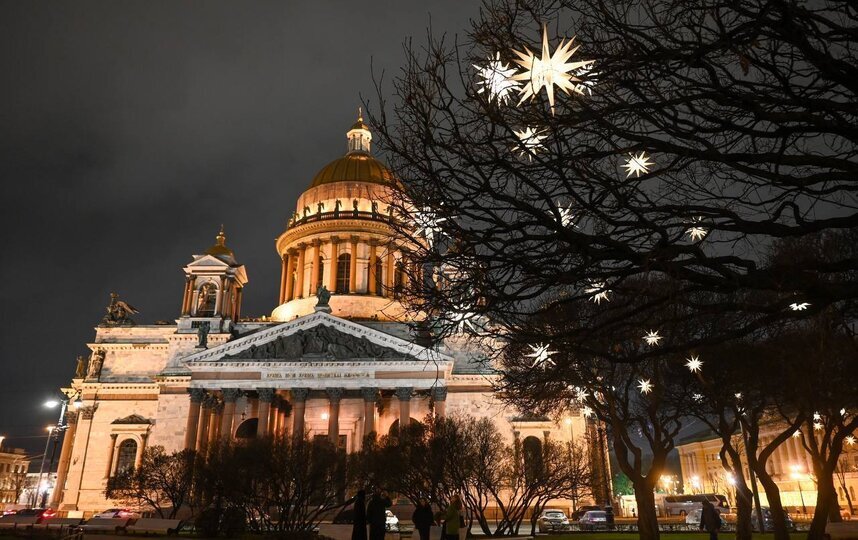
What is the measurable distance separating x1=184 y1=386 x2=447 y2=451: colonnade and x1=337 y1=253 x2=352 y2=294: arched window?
14860mm

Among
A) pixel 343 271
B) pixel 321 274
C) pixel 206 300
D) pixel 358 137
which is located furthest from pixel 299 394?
pixel 358 137

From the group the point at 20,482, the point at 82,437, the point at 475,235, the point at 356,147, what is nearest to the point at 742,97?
the point at 475,235

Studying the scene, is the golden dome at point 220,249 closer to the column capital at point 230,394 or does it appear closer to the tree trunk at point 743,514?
the column capital at point 230,394

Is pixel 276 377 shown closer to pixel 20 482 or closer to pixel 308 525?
pixel 308 525

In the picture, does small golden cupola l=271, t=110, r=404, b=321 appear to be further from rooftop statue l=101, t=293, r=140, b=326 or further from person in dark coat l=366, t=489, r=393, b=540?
person in dark coat l=366, t=489, r=393, b=540

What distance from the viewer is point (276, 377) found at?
41.8 metres

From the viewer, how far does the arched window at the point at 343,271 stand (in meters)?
56.1

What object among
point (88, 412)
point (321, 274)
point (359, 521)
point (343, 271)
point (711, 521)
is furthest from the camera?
point (321, 274)

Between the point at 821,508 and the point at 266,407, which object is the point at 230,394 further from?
the point at 821,508

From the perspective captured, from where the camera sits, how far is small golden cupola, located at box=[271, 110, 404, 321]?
54656 millimetres

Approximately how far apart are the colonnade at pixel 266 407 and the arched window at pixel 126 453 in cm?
673

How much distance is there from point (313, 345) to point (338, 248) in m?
16.5

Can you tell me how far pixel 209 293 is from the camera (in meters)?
50.9

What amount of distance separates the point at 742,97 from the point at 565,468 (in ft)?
89.1
